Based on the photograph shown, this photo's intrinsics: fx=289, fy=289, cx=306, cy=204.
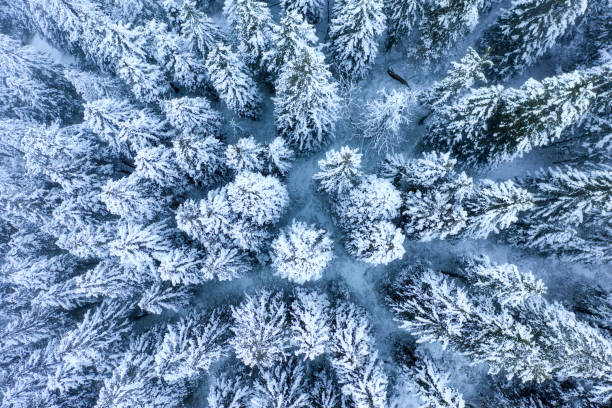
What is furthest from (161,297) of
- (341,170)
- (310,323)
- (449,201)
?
(449,201)

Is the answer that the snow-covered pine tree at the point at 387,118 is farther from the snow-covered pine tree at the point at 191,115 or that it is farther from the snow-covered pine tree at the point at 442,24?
the snow-covered pine tree at the point at 191,115

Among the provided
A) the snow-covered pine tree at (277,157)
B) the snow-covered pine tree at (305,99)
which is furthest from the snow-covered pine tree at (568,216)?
the snow-covered pine tree at (277,157)

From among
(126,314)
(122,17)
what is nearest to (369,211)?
(126,314)

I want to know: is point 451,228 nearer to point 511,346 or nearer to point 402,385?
point 511,346

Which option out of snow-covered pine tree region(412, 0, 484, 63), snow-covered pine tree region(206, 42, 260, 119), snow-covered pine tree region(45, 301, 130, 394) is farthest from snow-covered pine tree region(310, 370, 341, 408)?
snow-covered pine tree region(412, 0, 484, 63)

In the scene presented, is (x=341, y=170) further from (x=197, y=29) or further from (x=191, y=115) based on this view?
(x=197, y=29)

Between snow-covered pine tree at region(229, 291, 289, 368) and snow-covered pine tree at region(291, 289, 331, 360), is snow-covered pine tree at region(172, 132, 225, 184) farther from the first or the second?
snow-covered pine tree at region(291, 289, 331, 360)
